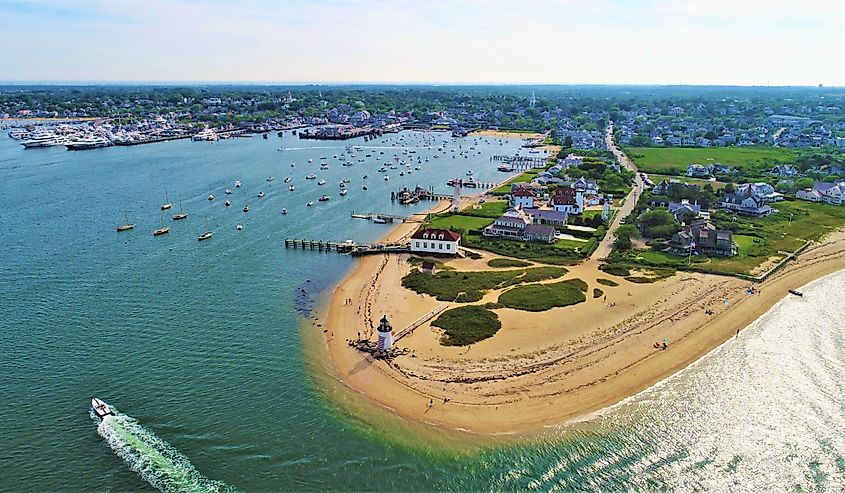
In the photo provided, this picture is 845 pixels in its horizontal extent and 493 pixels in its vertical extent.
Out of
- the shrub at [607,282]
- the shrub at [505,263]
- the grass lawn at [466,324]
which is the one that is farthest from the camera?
the shrub at [505,263]

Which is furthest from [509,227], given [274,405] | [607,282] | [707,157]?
[707,157]

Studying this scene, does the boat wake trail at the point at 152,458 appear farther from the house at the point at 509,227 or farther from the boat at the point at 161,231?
the house at the point at 509,227

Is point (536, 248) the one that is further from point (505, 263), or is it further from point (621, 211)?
point (621, 211)

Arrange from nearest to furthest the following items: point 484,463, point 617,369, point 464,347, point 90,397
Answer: point 484,463 < point 90,397 < point 617,369 < point 464,347

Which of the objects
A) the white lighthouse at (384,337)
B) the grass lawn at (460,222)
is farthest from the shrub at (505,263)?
the white lighthouse at (384,337)

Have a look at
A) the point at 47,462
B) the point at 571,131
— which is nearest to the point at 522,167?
the point at 571,131

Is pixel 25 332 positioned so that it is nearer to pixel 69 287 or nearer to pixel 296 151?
pixel 69 287
